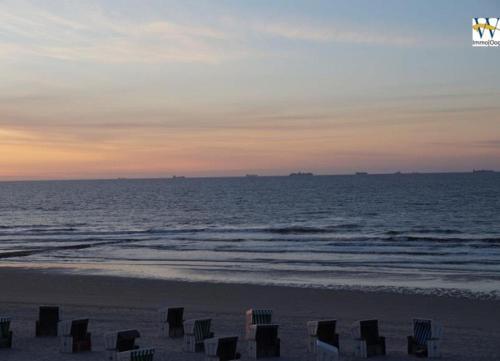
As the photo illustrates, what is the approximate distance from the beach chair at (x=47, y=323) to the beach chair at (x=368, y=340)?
618 centimetres

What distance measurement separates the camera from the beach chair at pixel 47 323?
1441 cm

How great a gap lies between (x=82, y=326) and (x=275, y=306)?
671 centimetres

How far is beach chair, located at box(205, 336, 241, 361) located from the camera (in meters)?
11.6

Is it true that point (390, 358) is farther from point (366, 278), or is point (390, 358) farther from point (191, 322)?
point (366, 278)

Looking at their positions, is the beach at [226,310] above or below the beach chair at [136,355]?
below

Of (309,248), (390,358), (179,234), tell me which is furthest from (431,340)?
(179,234)

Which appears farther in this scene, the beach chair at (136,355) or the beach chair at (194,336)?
the beach chair at (194,336)

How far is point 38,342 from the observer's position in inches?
547

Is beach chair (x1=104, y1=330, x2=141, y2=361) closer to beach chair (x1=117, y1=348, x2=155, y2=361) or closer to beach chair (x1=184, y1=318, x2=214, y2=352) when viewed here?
beach chair (x1=117, y1=348, x2=155, y2=361)

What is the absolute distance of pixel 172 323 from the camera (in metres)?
14.3

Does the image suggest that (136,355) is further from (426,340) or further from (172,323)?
(426,340)

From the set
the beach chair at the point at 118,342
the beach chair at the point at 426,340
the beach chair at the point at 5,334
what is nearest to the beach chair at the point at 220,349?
the beach chair at the point at 118,342

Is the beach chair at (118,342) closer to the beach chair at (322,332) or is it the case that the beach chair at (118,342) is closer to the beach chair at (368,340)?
the beach chair at (322,332)

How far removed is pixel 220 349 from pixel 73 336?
121 inches
